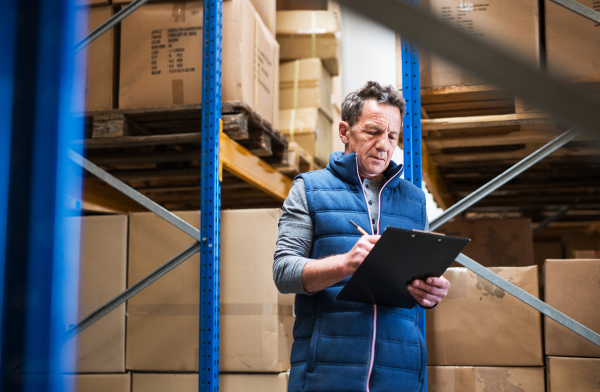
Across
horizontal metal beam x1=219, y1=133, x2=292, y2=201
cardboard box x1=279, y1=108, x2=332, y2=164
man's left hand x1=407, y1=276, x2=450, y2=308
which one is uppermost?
cardboard box x1=279, y1=108, x2=332, y2=164

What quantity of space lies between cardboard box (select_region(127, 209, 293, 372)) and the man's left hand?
4.45 feet

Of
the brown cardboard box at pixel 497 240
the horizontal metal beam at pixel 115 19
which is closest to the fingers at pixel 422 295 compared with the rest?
the brown cardboard box at pixel 497 240

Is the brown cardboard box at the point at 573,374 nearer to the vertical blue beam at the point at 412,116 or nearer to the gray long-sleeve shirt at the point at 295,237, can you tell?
the vertical blue beam at the point at 412,116

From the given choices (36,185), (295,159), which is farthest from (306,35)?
(36,185)

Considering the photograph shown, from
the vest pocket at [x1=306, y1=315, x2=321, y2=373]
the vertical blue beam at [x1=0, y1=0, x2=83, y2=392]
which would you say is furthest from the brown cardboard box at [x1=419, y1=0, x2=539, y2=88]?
the vertical blue beam at [x1=0, y1=0, x2=83, y2=392]

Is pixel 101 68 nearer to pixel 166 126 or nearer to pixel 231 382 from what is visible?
pixel 166 126

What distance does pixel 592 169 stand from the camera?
4242 millimetres

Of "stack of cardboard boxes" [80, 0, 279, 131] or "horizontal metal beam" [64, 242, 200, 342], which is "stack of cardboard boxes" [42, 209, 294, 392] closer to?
"horizontal metal beam" [64, 242, 200, 342]

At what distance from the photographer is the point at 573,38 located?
2.95 m

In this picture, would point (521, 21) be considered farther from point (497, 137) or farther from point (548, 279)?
point (548, 279)

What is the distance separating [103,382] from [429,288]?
2163mm

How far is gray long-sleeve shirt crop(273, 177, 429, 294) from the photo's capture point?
1800 mm

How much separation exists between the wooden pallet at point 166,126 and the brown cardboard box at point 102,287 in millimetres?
479

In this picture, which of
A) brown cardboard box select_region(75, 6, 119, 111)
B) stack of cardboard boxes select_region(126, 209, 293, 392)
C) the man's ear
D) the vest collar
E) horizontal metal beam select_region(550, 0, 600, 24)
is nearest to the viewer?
the vest collar
